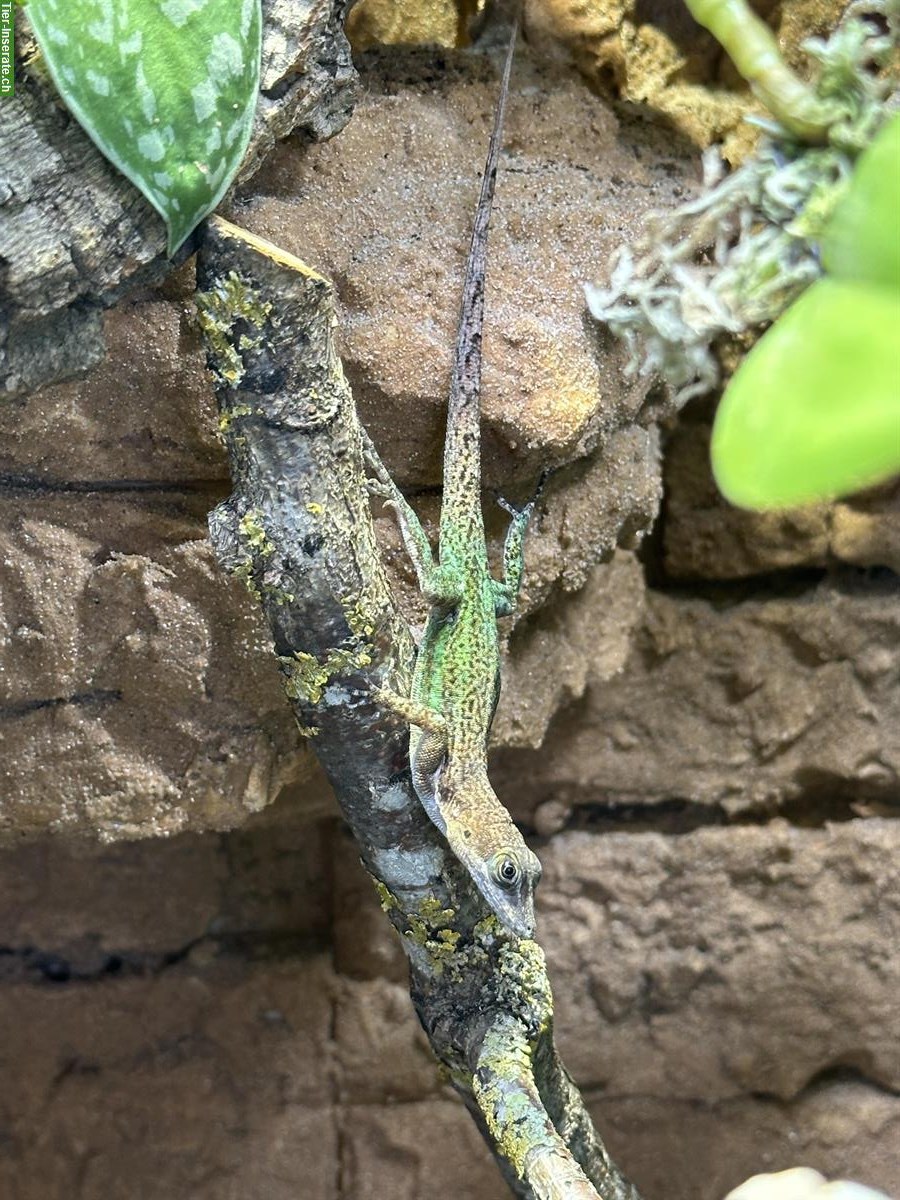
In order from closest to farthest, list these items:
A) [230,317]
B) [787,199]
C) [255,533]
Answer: [787,199] → [230,317] → [255,533]

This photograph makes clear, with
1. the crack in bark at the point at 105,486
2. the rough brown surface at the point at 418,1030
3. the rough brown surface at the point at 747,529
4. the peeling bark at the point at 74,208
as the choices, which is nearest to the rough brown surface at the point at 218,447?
the crack in bark at the point at 105,486

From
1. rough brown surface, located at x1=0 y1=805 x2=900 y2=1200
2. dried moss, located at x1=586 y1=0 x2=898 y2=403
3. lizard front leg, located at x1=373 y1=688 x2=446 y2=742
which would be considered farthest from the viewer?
rough brown surface, located at x1=0 y1=805 x2=900 y2=1200

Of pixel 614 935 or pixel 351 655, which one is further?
pixel 614 935

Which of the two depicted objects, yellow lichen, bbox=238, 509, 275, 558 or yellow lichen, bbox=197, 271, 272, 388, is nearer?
yellow lichen, bbox=197, 271, 272, 388

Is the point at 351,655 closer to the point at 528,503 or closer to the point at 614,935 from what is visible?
the point at 528,503

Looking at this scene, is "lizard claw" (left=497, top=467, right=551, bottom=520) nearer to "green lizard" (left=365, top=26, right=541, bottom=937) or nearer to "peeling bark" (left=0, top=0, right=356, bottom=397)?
"green lizard" (left=365, top=26, right=541, bottom=937)

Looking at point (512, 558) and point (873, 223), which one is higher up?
A: point (873, 223)

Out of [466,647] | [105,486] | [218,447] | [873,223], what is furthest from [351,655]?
[873,223]

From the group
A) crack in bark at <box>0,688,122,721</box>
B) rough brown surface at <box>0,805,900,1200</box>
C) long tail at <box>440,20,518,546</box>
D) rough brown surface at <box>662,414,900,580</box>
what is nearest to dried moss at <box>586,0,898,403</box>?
long tail at <box>440,20,518,546</box>
